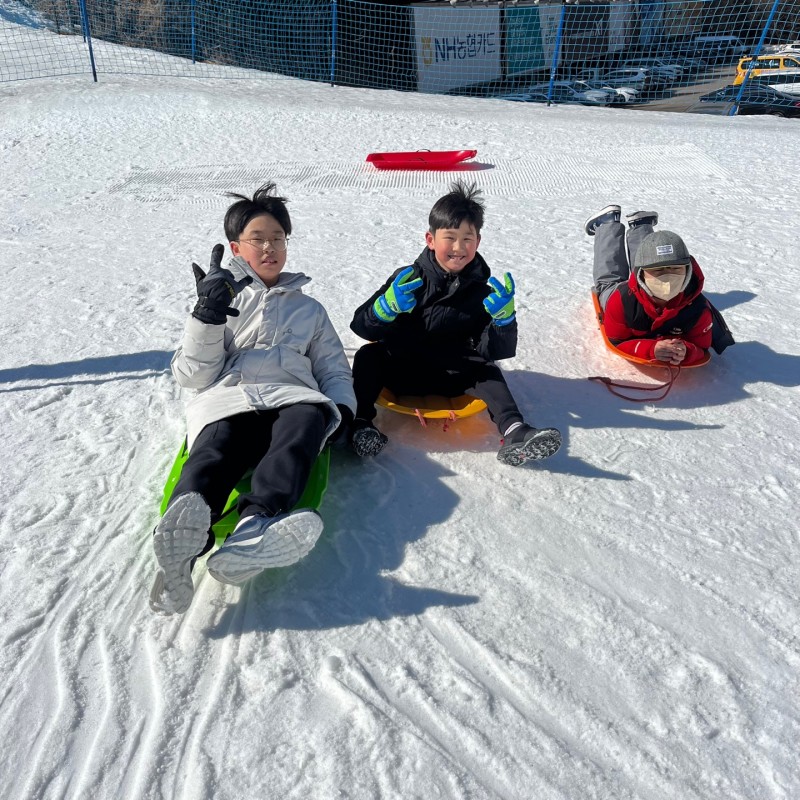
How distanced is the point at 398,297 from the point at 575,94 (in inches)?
413

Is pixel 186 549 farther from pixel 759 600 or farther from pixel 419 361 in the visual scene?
pixel 759 600

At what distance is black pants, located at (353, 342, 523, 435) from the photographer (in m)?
2.87

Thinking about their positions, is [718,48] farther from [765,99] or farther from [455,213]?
[455,213]

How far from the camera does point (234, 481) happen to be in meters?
2.24

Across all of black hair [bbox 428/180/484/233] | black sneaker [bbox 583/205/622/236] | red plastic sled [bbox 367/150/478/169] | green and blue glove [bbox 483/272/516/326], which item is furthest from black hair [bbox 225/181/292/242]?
red plastic sled [bbox 367/150/478/169]

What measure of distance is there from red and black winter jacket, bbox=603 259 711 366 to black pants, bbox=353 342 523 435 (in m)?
0.72

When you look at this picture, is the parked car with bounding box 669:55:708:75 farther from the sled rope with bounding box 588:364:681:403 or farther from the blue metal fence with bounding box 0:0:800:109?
the sled rope with bounding box 588:364:681:403

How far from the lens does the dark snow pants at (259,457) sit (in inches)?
82.7

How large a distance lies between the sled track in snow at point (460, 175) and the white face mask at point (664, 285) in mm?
2801

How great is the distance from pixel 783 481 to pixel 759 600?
0.69 meters

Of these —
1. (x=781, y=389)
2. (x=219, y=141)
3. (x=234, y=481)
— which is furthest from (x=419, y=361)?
(x=219, y=141)

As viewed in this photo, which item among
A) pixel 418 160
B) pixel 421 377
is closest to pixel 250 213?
pixel 421 377

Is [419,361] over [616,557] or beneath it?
over

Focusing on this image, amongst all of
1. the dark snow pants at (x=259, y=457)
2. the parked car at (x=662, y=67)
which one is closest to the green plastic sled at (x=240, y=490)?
the dark snow pants at (x=259, y=457)
